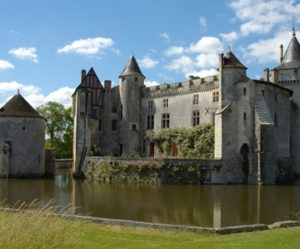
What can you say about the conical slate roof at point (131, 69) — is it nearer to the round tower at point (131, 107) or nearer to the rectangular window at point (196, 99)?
the round tower at point (131, 107)

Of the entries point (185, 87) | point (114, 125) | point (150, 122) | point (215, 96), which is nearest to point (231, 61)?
point (215, 96)

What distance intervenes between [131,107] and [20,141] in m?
10.9

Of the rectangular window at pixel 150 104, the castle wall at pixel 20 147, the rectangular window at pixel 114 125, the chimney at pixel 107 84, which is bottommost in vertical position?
the castle wall at pixel 20 147

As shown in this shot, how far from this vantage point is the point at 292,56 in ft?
118

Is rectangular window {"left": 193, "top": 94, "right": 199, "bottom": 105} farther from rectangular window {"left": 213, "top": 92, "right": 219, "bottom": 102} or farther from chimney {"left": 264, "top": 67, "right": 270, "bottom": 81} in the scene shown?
chimney {"left": 264, "top": 67, "right": 270, "bottom": 81}

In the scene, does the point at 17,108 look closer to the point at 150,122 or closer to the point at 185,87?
the point at 150,122

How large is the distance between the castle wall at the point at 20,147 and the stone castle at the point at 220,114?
13.2ft

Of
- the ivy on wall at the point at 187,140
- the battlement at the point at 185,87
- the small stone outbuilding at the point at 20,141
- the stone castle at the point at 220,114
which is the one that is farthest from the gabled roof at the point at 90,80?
the small stone outbuilding at the point at 20,141

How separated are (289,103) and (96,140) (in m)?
16.7

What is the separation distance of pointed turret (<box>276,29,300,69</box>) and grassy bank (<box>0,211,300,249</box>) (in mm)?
28376

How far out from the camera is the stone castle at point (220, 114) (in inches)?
1204

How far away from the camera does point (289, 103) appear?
34.6 meters

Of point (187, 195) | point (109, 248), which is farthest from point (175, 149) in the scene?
point (109, 248)

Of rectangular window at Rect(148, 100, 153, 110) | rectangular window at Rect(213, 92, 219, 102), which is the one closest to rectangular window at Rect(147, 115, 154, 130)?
rectangular window at Rect(148, 100, 153, 110)
